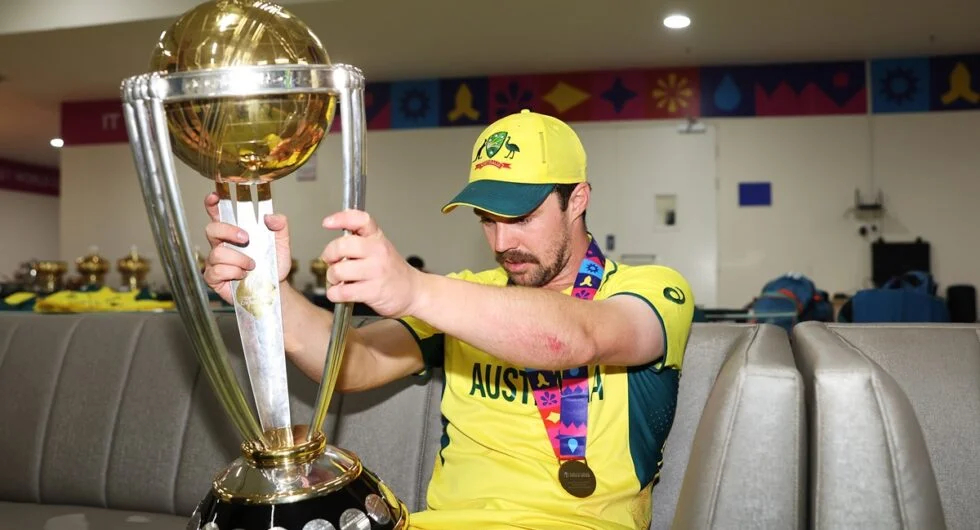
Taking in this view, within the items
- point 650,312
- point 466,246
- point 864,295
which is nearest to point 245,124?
point 650,312

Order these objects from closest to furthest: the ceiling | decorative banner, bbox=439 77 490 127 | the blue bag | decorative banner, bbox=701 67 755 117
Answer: the blue bag, the ceiling, decorative banner, bbox=701 67 755 117, decorative banner, bbox=439 77 490 127

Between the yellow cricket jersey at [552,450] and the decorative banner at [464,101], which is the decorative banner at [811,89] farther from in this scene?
the yellow cricket jersey at [552,450]

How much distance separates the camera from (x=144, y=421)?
178 centimetres

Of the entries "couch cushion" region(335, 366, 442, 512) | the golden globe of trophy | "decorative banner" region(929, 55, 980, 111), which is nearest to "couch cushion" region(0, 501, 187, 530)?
"couch cushion" region(335, 366, 442, 512)

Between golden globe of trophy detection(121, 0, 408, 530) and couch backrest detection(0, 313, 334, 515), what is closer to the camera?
golden globe of trophy detection(121, 0, 408, 530)

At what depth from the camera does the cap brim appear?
49.9 inches

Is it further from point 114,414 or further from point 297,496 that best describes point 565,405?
point 114,414

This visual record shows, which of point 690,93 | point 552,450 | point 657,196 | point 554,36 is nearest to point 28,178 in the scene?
point 554,36

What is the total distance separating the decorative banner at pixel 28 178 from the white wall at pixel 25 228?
0.10m

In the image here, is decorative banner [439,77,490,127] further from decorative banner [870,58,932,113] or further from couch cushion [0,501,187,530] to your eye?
couch cushion [0,501,187,530]

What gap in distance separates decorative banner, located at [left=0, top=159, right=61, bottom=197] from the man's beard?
42.7 ft

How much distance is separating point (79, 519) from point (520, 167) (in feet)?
4.12

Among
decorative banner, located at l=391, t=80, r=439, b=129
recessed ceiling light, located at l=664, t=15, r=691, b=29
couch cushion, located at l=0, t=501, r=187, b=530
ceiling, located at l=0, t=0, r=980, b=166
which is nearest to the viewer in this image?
couch cushion, located at l=0, t=501, r=187, b=530

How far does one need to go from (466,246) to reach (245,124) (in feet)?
19.9
